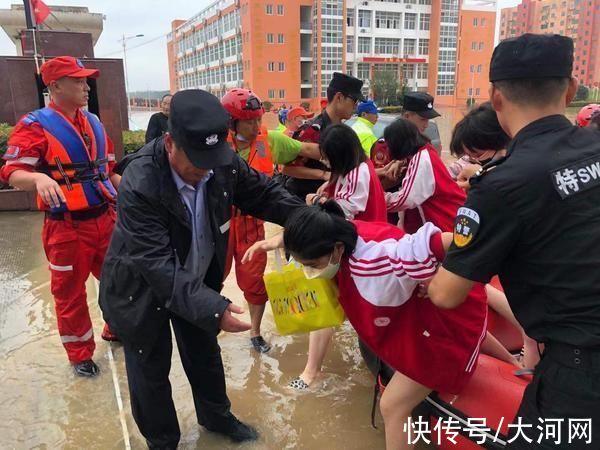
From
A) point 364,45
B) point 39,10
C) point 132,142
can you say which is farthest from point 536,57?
point 364,45

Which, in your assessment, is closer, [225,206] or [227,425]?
[225,206]

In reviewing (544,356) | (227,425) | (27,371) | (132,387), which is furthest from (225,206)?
(27,371)

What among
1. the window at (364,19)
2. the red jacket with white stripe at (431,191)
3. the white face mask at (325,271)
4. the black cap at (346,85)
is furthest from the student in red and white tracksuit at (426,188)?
the window at (364,19)

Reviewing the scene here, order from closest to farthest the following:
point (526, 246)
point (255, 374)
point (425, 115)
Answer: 1. point (526, 246)
2. point (255, 374)
3. point (425, 115)

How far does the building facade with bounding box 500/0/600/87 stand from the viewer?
70.9 m

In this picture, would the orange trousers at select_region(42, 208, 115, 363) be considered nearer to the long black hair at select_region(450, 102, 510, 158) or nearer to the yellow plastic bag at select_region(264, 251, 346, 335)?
the yellow plastic bag at select_region(264, 251, 346, 335)

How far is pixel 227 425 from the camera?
8.68 feet

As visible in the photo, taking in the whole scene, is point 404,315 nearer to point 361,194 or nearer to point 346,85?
point 361,194

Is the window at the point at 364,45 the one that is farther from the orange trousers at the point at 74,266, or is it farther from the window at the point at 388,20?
the orange trousers at the point at 74,266

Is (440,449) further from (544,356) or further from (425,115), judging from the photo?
(425,115)

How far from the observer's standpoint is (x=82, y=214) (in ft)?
10.5

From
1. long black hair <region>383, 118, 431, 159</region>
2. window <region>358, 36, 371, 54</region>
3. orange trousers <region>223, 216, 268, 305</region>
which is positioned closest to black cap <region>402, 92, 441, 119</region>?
long black hair <region>383, 118, 431, 159</region>

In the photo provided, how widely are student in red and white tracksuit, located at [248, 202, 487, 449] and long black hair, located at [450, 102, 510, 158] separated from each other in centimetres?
97

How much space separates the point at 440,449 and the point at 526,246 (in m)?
1.41
